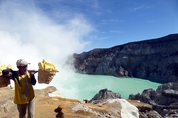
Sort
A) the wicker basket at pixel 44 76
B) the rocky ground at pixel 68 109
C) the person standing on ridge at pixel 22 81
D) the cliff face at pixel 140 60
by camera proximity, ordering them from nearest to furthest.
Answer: the person standing on ridge at pixel 22 81
the wicker basket at pixel 44 76
the rocky ground at pixel 68 109
the cliff face at pixel 140 60

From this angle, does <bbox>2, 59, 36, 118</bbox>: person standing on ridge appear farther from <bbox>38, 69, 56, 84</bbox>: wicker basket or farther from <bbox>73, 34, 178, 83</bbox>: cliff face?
<bbox>73, 34, 178, 83</bbox>: cliff face

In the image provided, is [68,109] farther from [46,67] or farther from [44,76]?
[46,67]

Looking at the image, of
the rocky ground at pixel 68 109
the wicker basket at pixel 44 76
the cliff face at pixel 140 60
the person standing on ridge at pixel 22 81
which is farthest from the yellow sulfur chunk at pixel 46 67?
the cliff face at pixel 140 60

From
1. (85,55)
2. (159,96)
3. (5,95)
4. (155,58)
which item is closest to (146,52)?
(155,58)

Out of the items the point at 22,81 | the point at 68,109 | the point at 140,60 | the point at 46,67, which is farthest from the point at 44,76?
the point at 140,60

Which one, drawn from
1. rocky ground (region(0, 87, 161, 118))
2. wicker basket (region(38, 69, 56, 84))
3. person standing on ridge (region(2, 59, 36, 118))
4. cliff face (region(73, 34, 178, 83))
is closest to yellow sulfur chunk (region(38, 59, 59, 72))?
wicker basket (region(38, 69, 56, 84))

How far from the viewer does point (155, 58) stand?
48.0 metres

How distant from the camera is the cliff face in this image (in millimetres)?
44250

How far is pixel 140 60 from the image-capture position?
1992 inches

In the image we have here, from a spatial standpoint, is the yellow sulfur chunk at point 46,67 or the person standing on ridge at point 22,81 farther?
the yellow sulfur chunk at point 46,67

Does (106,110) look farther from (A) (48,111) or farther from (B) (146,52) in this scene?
(B) (146,52)

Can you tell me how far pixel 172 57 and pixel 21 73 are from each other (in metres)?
44.6

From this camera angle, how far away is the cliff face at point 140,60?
1742 inches

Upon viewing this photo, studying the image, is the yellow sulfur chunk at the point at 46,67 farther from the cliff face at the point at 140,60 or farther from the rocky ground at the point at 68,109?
the cliff face at the point at 140,60
